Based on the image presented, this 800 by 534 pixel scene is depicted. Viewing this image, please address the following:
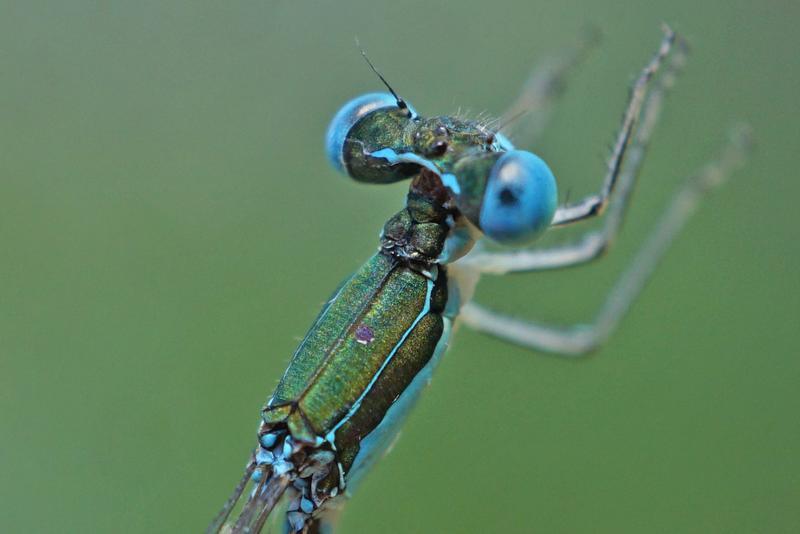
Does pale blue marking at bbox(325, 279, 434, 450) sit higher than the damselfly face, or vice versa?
the damselfly face

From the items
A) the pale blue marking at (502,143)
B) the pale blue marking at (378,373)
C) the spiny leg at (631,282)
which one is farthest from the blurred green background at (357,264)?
the pale blue marking at (378,373)

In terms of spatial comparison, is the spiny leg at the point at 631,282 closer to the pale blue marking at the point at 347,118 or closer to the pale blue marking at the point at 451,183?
the pale blue marking at the point at 347,118

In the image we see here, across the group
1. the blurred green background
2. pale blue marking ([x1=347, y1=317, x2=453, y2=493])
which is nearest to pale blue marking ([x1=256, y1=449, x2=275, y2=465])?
pale blue marking ([x1=347, y1=317, x2=453, y2=493])

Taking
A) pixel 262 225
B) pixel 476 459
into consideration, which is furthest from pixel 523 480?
pixel 262 225

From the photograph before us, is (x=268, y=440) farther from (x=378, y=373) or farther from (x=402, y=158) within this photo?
(x=402, y=158)

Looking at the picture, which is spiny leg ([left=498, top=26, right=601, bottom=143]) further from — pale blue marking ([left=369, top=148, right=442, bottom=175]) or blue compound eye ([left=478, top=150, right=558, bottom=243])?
blue compound eye ([left=478, top=150, right=558, bottom=243])

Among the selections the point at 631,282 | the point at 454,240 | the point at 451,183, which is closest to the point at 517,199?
the point at 451,183
